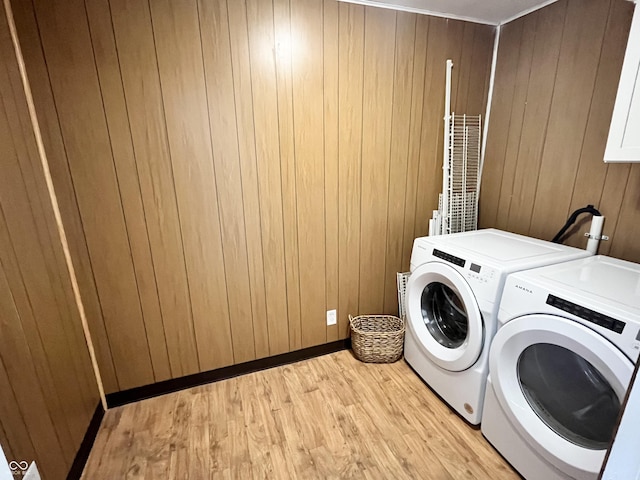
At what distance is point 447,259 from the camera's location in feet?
5.41

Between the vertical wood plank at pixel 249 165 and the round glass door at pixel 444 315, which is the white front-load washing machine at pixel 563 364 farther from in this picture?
the vertical wood plank at pixel 249 165

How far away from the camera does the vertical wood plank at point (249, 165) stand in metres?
1.56

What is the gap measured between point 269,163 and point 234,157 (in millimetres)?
195

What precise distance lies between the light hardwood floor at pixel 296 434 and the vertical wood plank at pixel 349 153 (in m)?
0.56

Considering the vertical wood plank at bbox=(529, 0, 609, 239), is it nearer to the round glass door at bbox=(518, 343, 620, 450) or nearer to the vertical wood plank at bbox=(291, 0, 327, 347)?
the round glass door at bbox=(518, 343, 620, 450)

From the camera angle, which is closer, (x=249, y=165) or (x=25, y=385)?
(x=25, y=385)

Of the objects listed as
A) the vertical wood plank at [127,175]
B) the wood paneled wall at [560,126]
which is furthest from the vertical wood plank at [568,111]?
the vertical wood plank at [127,175]

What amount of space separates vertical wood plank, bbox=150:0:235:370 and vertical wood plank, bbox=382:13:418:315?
1075 millimetres

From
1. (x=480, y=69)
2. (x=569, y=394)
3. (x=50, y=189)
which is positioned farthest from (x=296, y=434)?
(x=480, y=69)

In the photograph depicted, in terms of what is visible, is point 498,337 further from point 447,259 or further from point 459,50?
point 459,50

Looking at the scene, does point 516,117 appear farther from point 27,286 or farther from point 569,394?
point 27,286

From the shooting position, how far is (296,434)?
1.60 metres

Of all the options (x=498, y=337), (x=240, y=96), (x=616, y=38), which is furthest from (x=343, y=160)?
(x=616, y=38)

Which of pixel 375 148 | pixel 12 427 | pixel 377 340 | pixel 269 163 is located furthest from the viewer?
pixel 377 340
